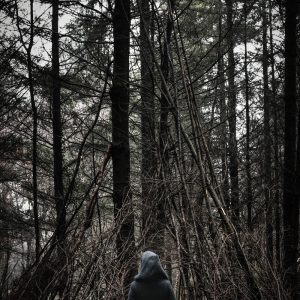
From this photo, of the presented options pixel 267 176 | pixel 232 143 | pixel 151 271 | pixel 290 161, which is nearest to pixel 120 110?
pixel 290 161

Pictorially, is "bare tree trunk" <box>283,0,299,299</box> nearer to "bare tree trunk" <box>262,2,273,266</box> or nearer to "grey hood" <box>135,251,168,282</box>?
"bare tree trunk" <box>262,2,273,266</box>

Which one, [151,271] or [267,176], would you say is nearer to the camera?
[151,271]

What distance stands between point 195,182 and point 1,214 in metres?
6.92

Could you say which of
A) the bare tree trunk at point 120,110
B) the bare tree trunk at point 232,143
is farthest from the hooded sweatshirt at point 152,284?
the bare tree trunk at point 120,110

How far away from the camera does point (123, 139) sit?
6.11 metres

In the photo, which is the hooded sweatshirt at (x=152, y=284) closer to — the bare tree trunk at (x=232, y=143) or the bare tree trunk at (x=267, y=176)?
the bare tree trunk at (x=267, y=176)

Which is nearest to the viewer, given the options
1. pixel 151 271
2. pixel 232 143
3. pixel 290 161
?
pixel 151 271

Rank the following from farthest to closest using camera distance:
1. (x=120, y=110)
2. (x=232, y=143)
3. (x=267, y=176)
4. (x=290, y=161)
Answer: (x=232, y=143) < (x=267, y=176) < (x=120, y=110) < (x=290, y=161)

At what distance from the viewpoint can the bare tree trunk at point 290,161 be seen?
5.50 metres

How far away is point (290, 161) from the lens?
230 inches

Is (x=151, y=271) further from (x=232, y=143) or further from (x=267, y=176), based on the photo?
(x=232, y=143)

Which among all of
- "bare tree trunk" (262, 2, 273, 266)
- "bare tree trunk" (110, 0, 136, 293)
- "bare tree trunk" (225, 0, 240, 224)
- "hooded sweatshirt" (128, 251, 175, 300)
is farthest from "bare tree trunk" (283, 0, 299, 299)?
"hooded sweatshirt" (128, 251, 175, 300)

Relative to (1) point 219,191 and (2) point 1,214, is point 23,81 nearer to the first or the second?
(2) point 1,214

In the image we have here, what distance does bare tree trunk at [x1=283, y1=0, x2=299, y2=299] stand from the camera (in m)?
5.50
